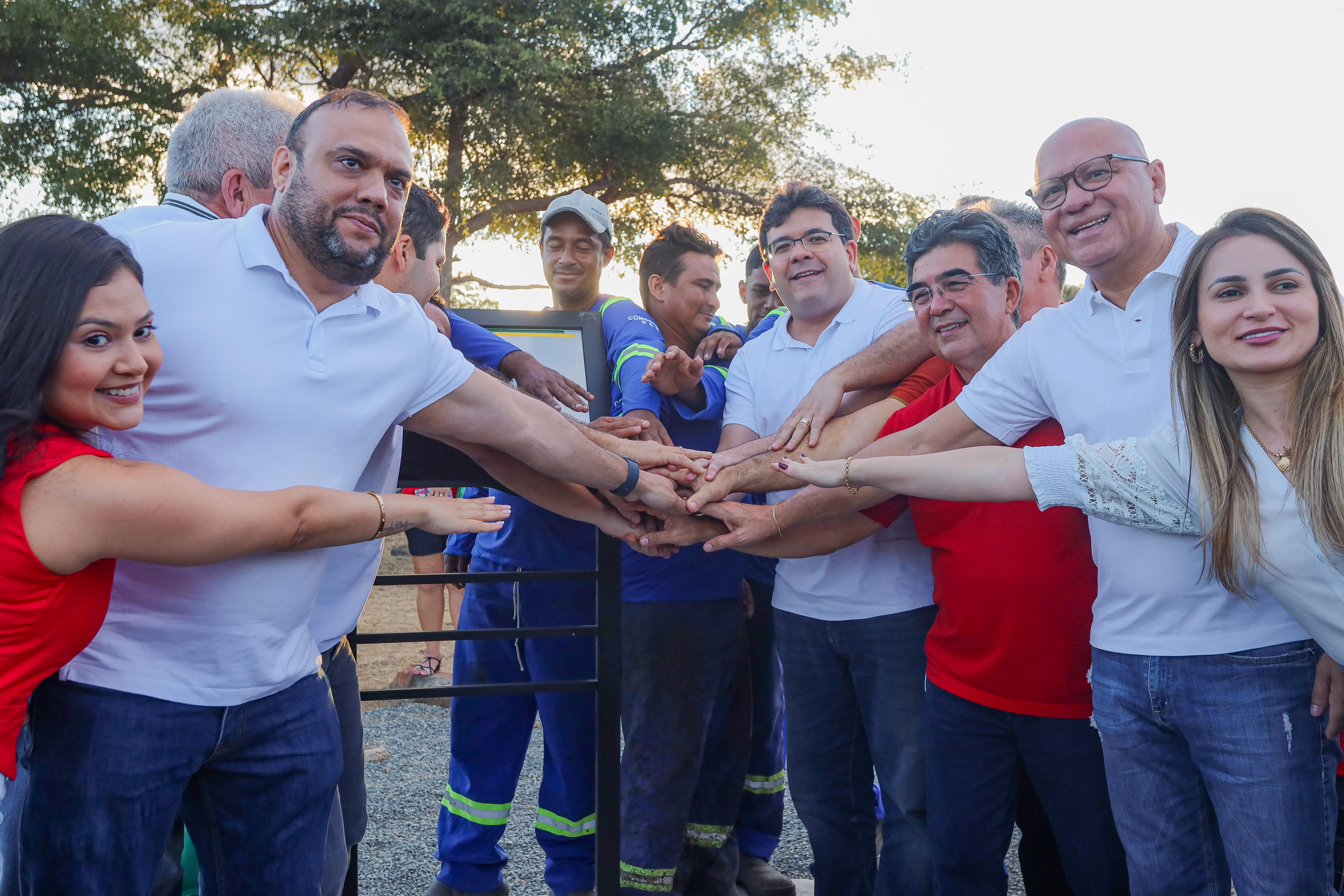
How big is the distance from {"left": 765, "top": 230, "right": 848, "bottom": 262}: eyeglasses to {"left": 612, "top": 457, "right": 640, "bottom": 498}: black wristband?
865 millimetres

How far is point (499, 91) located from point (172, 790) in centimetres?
1087

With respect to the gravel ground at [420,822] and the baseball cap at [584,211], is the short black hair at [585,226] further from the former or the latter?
the gravel ground at [420,822]

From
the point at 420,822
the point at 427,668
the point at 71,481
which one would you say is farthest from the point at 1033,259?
the point at 427,668

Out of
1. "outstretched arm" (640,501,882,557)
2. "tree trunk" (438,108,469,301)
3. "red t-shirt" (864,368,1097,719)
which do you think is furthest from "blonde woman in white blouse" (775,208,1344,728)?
"tree trunk" (438,108,469,301)

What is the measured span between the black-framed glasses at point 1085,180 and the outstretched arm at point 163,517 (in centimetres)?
174

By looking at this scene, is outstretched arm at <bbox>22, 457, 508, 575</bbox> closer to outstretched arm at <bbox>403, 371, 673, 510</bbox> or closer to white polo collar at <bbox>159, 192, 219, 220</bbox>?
outstretched arm at <bbox>403, 371, 673, 510</bbox>

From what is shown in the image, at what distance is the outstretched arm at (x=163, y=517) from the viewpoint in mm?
1476

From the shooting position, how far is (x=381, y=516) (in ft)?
6.11

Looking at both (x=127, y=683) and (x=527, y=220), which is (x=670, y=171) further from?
(x=127, y=683)

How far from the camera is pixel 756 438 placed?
2.99 metres

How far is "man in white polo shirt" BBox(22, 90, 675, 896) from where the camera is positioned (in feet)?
5.36

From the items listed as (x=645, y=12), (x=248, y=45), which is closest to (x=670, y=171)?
(x=645, y=12)

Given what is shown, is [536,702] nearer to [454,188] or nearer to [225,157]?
[225,157]

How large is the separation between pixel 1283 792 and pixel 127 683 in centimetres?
205
